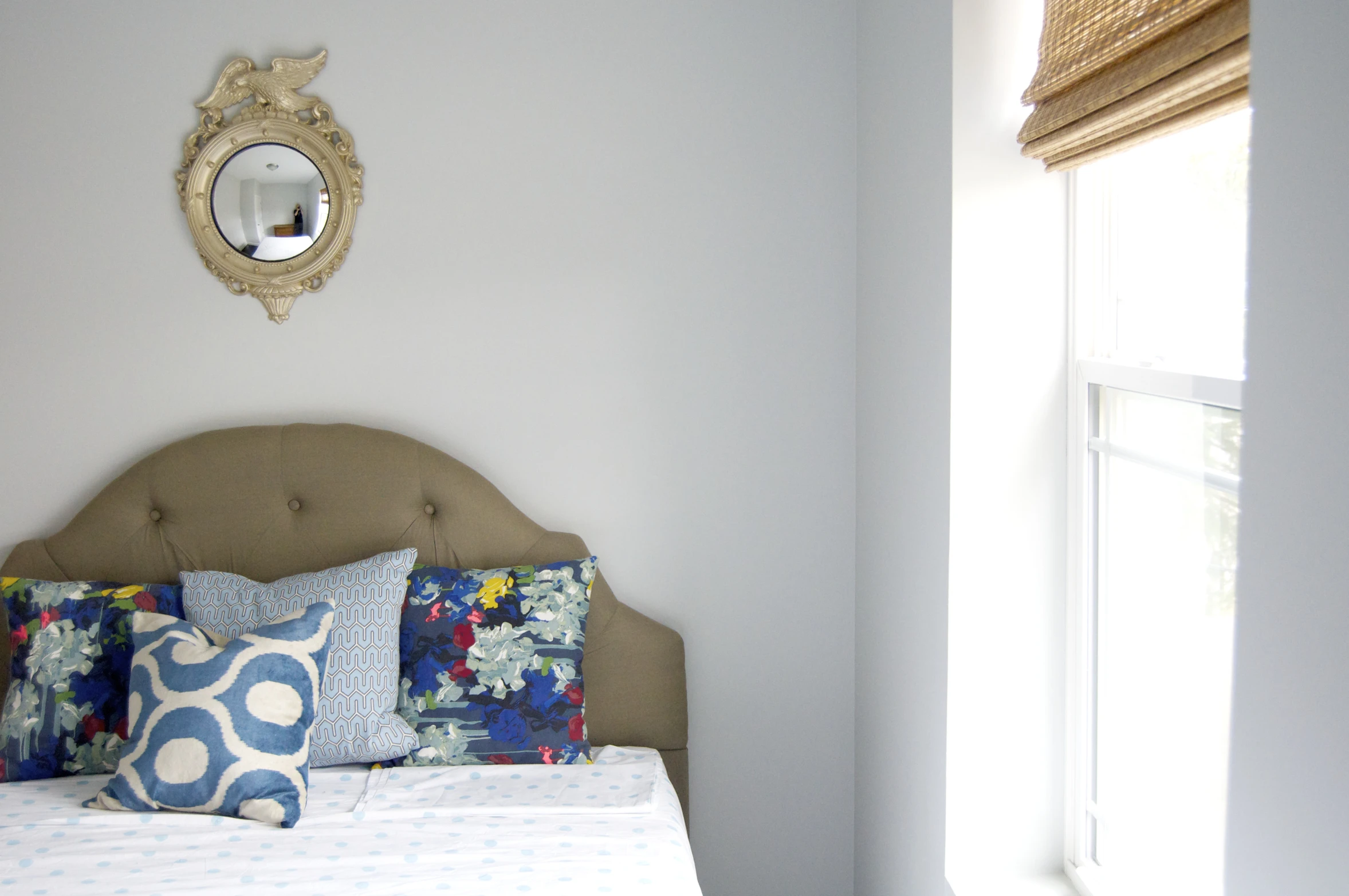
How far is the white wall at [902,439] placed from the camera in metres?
1.63

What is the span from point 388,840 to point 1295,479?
61.3 inches

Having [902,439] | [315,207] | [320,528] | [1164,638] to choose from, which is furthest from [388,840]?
[315,207]

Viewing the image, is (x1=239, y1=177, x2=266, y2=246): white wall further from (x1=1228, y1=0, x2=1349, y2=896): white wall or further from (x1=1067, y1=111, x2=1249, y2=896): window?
(x1=1228, y1=0, x2=1349, y2=896): white wall

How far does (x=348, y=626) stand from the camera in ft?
6.62

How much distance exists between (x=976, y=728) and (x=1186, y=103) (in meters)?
0.99

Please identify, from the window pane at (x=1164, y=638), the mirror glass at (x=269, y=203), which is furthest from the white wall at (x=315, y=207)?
the window pane at (x=1164, y=638)

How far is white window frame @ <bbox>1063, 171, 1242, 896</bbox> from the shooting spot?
4.76 ft

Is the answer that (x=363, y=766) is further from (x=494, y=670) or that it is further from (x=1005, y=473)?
(x=1005, y=473)

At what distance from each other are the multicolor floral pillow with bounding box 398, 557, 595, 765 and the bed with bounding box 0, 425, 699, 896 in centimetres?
5

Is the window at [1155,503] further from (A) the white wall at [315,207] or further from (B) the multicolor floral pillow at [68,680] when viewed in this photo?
(B) the multicolor floral pillow at [68,680]

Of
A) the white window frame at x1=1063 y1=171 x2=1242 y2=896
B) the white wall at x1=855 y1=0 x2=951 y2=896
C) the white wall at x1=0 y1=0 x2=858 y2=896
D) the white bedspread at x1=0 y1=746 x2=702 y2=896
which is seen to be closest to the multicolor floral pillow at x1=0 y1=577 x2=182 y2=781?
the white bedspread at x1=0 y1=746 x2=702 y2=896

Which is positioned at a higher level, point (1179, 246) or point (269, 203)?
point (269, 203)

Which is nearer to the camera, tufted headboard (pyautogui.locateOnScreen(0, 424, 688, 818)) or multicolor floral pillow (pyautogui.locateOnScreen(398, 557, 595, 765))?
multicolor floral pillow (pyautogui.locateOnScreen(398, 557, 595, 765))

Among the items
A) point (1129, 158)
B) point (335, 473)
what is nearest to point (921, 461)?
point (1129, 158)
